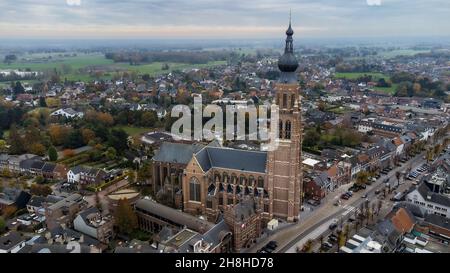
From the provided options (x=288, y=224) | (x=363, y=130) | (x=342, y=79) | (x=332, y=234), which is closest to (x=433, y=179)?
(x=332, y=234)

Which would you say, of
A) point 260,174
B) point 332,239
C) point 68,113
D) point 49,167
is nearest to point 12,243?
point 49,167

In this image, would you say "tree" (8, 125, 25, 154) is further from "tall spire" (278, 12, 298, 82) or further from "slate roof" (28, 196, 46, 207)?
"tall spire" (278, 12, 298, 82)

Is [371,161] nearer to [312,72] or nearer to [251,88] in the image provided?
[251,88]

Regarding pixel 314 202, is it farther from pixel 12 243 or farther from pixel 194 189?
pixel 12 243

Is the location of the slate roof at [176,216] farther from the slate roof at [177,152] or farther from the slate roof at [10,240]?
the slate roof at [10,240]

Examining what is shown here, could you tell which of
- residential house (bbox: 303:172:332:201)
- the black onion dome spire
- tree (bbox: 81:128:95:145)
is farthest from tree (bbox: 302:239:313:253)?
tree (bbox: 81:128:95:145)
